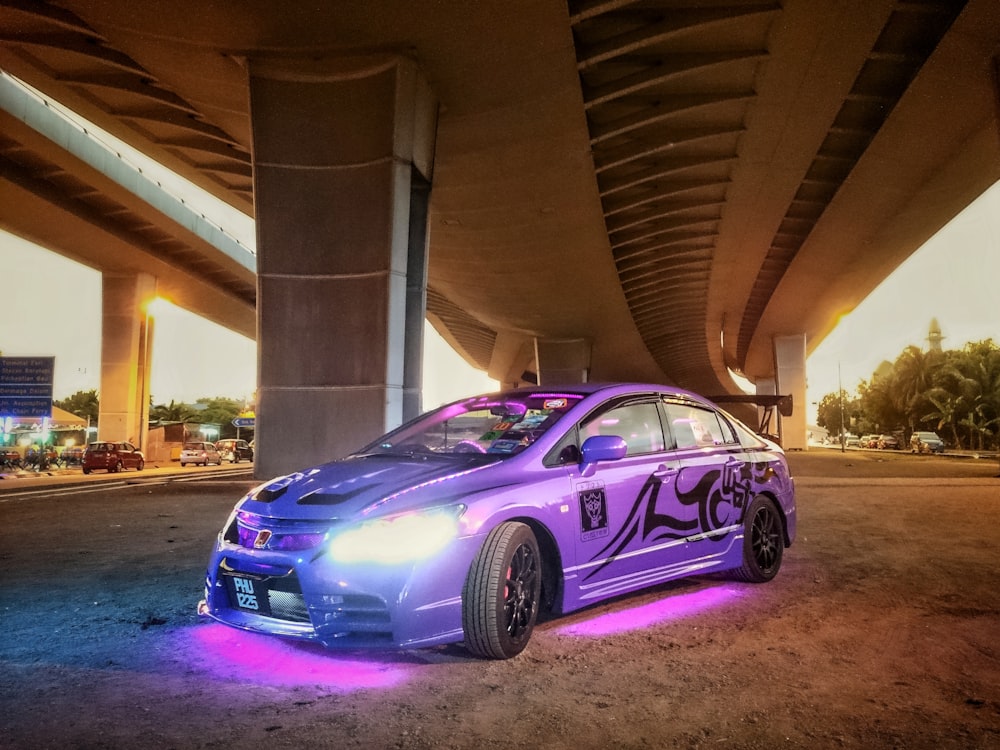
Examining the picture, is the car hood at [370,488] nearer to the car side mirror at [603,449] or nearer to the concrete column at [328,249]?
the car side mirror at [603,449]

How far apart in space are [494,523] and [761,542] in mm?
2887

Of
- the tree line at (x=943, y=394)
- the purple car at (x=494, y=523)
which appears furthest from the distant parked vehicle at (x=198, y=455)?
the tree line at (x=943, y=394)

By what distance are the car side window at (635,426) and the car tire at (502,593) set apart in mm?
1151

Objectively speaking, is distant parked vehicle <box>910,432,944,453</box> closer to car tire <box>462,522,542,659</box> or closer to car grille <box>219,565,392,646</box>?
car tire <box>462,522,542,659</box>

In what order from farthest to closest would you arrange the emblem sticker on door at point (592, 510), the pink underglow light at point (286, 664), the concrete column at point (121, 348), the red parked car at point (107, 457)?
the concrete column at point (121, 348), the red parked car at point (107, 457), the emblem sticker on door at point (592, 510), the pink underglow light at point (286, 664)

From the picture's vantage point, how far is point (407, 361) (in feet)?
52.3

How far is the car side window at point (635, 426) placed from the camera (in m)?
4.84

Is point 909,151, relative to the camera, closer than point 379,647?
No

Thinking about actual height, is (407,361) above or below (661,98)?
below

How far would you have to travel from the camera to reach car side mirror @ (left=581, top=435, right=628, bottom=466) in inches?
167

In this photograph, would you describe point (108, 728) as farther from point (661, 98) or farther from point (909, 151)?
point (909, 151)

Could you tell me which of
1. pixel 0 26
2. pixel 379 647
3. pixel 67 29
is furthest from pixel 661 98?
pixel 379 647

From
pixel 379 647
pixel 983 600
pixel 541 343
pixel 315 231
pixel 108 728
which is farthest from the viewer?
pixel 541 343

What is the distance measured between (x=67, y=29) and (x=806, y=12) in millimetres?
13142
